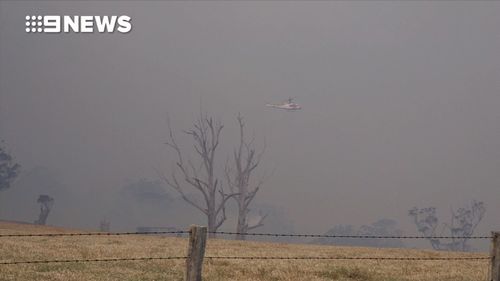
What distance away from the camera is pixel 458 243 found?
4360 inches

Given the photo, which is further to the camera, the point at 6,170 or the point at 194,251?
the point at 6,170

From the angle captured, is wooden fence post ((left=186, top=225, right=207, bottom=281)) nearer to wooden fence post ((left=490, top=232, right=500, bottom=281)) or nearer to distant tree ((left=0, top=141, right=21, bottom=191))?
wooden fence post ((left=490, top=232, right=500, bottom=281))

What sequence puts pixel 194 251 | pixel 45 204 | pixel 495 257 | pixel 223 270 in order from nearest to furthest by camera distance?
pixel 194 251
pixel 495 257
pixel 223 270
pixel 45 204

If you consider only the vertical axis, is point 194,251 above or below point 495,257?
above

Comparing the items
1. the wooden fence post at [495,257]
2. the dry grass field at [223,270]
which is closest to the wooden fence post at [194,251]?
the dry grass field at [223,270]

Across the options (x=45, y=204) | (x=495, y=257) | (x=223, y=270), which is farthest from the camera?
(x=45, y=204)

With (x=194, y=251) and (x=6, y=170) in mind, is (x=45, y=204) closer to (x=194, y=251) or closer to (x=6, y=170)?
(x=6, y=170)

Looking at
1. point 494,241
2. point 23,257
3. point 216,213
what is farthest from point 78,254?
point 216,213

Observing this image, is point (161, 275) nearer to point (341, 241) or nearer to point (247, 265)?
point (247, 265)

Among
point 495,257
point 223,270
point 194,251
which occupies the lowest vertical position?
point 223,270

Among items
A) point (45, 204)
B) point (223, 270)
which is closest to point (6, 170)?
point (45, 204)

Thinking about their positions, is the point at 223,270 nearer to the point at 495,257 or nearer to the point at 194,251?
the point at 194,251

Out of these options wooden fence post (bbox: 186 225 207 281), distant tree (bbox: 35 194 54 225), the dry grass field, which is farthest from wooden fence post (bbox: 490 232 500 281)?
distant tree (bbox: 35 194 54 225)

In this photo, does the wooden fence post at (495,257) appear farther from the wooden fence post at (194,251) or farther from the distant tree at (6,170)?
the distant tree at (6,170)
